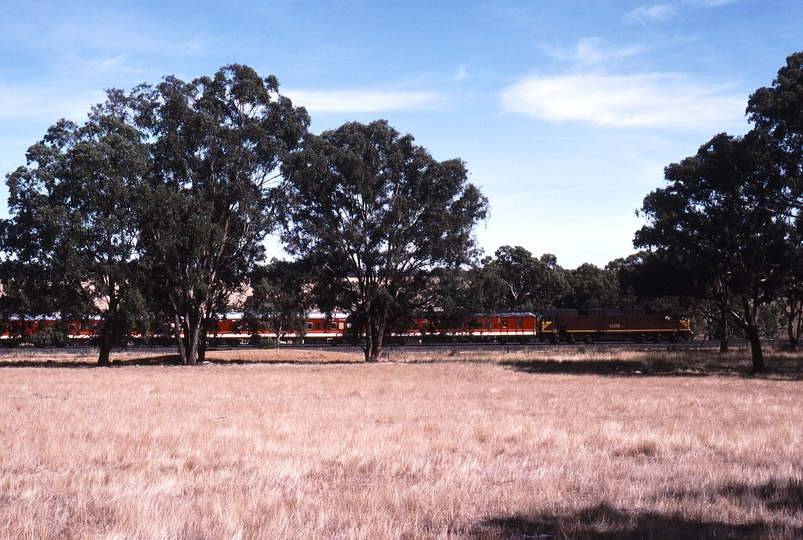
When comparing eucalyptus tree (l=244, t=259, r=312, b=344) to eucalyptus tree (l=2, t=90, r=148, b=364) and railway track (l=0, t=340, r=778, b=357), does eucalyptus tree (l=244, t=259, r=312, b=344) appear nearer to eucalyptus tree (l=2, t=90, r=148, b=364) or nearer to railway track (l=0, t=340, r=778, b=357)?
eucalyptus tree (l=2, t=90, r=148, b=364)

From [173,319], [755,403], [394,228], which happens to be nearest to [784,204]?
[755,403]

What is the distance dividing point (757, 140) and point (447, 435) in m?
23.7

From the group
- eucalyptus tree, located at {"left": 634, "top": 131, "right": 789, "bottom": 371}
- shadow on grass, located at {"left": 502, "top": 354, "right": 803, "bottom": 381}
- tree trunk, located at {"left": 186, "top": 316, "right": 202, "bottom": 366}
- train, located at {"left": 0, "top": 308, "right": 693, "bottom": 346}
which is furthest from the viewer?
train, located at {"left": 0, "top": 308, "right": 693, "bottom": 346}

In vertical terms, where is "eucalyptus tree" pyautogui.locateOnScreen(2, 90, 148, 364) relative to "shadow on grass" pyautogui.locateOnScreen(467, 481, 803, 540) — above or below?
above

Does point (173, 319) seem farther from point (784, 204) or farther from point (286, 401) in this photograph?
point (784, 204)

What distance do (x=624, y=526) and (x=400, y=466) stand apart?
12.2ft

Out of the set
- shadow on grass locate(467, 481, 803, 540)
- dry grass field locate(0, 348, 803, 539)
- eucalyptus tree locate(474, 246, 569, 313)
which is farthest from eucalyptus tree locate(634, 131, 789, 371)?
eucalyptus tree locate(474, 246, 569, 313)

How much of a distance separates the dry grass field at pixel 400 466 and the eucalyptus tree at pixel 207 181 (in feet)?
61.5

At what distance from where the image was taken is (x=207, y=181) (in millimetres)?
41719

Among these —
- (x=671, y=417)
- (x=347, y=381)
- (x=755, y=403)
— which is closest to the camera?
(x=671, y=417)

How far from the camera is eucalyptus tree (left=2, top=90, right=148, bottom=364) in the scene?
Answer: 38.0 m

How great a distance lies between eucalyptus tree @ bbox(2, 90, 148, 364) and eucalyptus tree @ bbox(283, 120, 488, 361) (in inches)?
384

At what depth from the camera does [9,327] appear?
43.2m

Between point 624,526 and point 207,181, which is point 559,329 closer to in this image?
point 207,181
